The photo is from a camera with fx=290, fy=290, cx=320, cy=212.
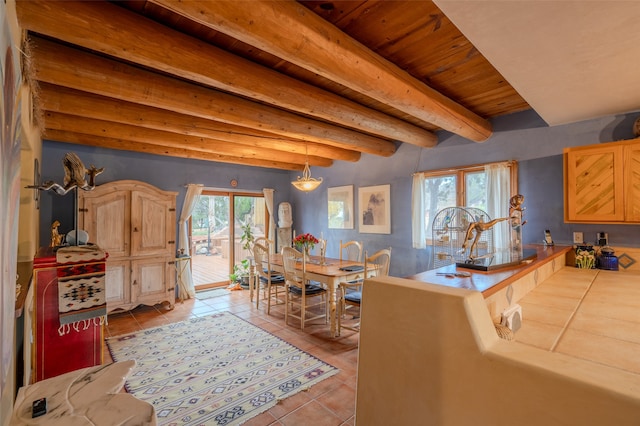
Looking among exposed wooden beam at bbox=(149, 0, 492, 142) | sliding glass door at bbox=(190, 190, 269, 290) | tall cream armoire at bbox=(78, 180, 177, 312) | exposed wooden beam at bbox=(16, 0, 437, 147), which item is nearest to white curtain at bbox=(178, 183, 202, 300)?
sliding glass door at bbox=(190, 190, 269, 290)

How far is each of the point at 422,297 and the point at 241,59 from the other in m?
2.08

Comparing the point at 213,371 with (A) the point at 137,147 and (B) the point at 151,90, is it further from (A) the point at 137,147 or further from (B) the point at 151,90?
(A) the point at 137,147

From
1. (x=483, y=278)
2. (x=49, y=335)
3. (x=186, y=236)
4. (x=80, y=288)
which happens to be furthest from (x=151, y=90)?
(x=186, y=236)

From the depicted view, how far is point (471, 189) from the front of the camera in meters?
3.75

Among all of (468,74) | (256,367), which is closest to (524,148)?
(468,74)

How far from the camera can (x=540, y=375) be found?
697mm

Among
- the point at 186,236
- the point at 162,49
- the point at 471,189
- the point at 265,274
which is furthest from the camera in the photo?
the point at 186,236

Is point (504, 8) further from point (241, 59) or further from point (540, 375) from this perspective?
point (241, 59)

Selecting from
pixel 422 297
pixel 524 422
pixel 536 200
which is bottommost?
pixel 524 422

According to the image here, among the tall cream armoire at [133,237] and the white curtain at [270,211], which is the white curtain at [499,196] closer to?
the white curtain at [270,211]

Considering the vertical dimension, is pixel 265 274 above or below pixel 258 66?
below

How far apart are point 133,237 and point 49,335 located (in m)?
2.12

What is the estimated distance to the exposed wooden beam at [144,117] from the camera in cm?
258

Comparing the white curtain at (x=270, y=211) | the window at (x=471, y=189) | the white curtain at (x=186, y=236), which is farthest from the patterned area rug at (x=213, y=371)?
the white curtain at (x=270, y=211)
